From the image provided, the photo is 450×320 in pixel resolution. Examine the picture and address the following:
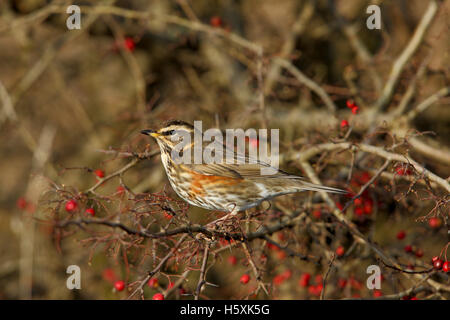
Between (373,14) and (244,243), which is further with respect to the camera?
(373,14)

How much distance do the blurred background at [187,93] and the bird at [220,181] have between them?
315 mm

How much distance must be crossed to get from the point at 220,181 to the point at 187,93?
2.72 m

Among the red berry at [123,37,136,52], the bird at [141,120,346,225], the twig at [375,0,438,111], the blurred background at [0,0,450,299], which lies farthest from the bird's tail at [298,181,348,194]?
the red berry at [123,37,136,52]

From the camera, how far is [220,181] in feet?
13.1

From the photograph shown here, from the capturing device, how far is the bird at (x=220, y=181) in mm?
3885

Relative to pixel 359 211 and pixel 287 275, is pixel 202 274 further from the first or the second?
pixel 359 211

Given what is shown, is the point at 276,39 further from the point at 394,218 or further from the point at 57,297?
the point at 57,297

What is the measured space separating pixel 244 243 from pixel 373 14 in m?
3.94

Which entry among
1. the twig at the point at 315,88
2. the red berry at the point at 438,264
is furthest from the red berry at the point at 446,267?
A: the twig at the point at 315,88

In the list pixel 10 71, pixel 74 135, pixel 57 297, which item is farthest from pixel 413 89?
pixel 10 71

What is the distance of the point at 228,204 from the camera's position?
3.86 m

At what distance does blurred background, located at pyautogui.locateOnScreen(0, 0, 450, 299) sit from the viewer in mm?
4527

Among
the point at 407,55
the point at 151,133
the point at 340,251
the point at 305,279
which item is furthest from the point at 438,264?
the point at 407,55

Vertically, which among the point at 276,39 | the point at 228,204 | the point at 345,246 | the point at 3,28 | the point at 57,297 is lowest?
the point at 57,297
